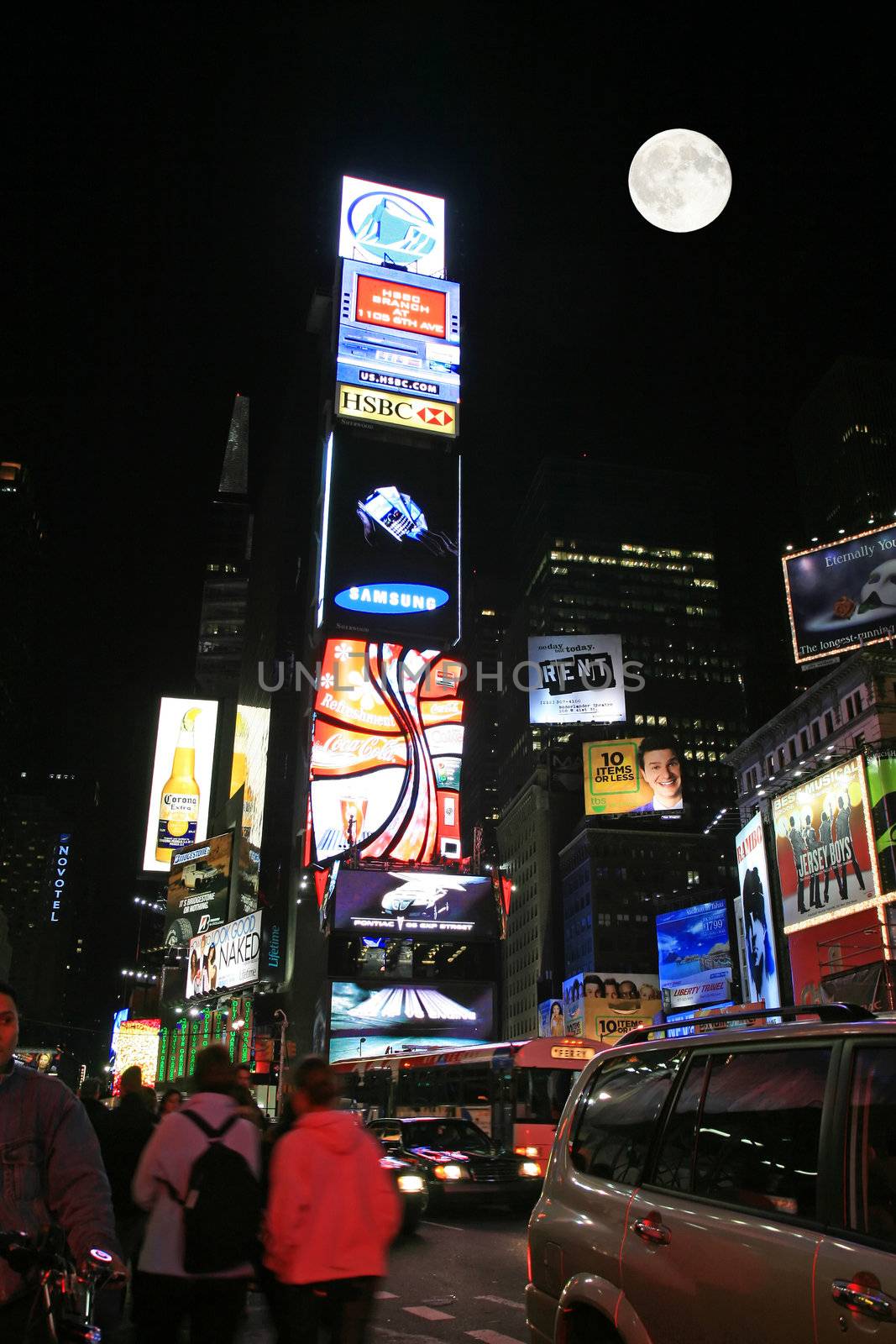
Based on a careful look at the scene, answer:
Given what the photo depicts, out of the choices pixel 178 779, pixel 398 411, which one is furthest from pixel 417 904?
pixel 178 779

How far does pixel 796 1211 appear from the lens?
3691 mm

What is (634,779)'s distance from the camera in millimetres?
68625

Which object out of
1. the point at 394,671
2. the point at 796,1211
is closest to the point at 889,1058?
the point at 796,1211

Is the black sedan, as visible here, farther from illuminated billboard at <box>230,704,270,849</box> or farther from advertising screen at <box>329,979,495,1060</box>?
illuminated billboard at <box>230,704,270,849</box>

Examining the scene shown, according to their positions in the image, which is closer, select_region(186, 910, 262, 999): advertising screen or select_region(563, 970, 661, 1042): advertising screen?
select_region(186, 910, 262, 999): advertising screen

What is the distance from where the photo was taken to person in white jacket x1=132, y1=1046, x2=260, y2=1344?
4570 mm

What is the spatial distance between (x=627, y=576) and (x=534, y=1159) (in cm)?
16345

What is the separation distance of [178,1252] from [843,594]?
32.4m

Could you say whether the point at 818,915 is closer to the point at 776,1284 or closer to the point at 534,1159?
the point at 534,1159

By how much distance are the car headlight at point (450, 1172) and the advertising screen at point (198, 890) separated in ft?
199

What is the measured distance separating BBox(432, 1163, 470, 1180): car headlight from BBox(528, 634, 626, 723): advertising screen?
47.0 m

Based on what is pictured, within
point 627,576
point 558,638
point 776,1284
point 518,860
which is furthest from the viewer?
point 627,576

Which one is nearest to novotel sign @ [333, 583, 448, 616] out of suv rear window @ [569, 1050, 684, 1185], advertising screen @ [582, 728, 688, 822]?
advertising screen @ [582, 728, 688, 822]

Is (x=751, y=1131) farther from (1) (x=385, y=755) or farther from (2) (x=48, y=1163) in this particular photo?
(1) (x=385, y=755)
